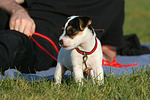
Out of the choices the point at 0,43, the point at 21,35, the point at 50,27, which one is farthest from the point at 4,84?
the point at 50,27

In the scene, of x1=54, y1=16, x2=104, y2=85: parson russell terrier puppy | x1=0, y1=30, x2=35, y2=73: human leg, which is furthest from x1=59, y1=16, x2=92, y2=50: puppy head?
x1=0, y1=30, x2=35, y2=73: human leg

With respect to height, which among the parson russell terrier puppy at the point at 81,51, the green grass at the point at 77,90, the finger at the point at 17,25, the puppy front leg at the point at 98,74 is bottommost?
the green grass at the point at 77,90

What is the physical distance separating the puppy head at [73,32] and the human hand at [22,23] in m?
1.24

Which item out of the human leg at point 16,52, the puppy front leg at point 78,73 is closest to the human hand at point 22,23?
the human leg at point 16,52

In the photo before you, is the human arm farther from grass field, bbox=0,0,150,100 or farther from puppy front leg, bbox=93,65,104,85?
puppy front leg, bbox=93,65,104,85

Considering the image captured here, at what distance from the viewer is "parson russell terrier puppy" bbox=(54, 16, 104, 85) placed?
88.0 inches

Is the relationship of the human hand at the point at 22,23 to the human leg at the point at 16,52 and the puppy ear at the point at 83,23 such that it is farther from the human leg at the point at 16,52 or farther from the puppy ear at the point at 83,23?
the puppy ear at the point at 83,23

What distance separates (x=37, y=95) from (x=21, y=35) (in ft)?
3.62

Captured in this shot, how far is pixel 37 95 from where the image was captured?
218 centimetres

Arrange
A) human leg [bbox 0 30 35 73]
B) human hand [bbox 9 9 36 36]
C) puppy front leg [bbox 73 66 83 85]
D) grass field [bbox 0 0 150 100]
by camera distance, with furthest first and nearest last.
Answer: human hand [bbox 9 9 36 36], human leg [bbox 0 30 35 73], puppy front leg [bbox 73 66 83 85], grass field [bbox 0 0 150 100]

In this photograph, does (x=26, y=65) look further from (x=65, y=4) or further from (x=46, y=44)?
(x=65, y=4)

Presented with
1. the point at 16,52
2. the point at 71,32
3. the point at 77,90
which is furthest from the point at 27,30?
the point at 77,90

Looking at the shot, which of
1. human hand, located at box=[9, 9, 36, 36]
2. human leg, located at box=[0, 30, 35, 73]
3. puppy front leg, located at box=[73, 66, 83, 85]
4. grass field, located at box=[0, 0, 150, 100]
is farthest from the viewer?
human hand, located at box=[9, 9, 36, 36]

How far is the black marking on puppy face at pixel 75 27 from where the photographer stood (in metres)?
2.22
